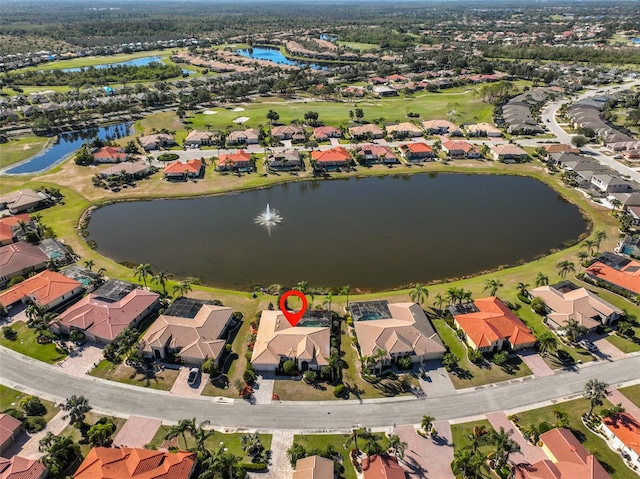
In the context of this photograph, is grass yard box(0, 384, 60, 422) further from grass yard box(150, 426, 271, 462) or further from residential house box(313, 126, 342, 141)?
residential house box(313, 126, 342, 141)

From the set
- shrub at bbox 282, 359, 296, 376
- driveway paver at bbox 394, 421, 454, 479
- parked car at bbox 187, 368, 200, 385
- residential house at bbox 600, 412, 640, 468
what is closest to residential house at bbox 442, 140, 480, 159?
residential house at bbox 600, 412, 640, 468

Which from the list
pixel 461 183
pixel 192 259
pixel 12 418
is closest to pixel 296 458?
pixel 12 418

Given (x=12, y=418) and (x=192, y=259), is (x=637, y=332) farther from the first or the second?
(x=12, y=418)

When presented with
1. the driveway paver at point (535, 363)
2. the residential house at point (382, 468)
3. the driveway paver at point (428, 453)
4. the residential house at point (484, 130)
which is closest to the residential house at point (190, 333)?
the residential house at point (382, 468)

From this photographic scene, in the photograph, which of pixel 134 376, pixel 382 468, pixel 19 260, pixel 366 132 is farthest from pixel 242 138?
pixel 382 468

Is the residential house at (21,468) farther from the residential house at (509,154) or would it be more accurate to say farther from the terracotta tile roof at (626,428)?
the residential house at (509,154)
